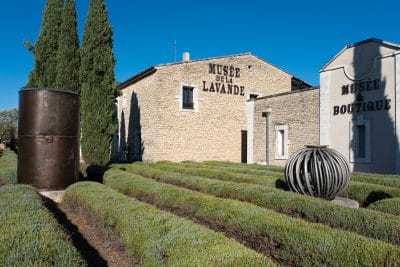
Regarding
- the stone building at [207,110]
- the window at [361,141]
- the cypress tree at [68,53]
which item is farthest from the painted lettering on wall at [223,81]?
the window at [361,141]

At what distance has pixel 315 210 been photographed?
6.45m

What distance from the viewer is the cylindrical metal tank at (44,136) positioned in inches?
326

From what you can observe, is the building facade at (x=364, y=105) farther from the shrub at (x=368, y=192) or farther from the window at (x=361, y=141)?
the shrub at (x=368, y=192)

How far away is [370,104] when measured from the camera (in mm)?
13820

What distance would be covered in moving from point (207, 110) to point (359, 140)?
29.2 feet

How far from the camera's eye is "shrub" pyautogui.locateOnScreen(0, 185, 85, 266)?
316cm

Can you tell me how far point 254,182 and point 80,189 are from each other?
16.0 ft

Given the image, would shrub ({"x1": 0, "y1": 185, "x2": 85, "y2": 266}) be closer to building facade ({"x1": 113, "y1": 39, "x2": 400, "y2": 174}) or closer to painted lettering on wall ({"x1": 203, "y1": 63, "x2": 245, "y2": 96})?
building facade ({"x1": 113, "y1": 39, "x2": 400, "y2": 174})

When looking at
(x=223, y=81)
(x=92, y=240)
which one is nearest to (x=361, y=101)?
(x=223, y=81)

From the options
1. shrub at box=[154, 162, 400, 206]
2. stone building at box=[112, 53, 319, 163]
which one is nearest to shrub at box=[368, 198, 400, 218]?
shrub at box=[154, 162, 400, 206]

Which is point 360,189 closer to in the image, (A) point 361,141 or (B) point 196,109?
(A) point 361,141

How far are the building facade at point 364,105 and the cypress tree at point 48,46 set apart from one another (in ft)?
45.3

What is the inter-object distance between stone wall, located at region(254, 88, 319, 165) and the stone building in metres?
0.05

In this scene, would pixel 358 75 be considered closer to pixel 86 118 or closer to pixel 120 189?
pixel 120 189
